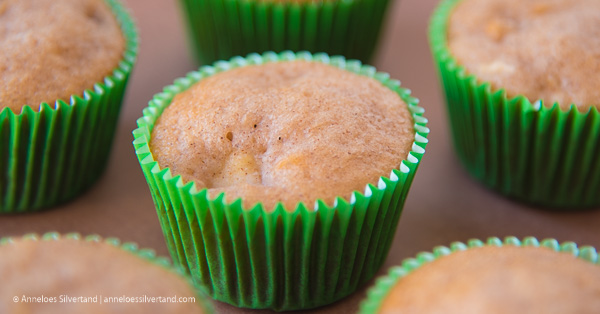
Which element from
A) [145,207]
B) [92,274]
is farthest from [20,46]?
[92,274]

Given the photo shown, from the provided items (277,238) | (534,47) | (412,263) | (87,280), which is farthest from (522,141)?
(87,280)

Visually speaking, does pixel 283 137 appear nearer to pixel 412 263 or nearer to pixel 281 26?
pixel 412 263

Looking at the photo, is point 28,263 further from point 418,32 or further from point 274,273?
point 418,32

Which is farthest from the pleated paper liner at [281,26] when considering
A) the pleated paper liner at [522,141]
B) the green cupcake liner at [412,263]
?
the green cupcake liner at [412,263]

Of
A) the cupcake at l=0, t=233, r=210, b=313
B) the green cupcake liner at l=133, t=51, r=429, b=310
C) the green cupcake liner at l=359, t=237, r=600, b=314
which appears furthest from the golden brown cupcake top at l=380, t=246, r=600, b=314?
the cupcake at l=0, t=233, r=210, b=313

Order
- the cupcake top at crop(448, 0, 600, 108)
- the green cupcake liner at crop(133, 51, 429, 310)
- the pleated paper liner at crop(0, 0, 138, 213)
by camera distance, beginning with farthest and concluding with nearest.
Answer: the cupcake top at crop(448, 0, 600, 108) < the pleated paper liner at crop(0, 0, 138, 213) < the green cupcake liner at crop(133, 51, 429, 310)

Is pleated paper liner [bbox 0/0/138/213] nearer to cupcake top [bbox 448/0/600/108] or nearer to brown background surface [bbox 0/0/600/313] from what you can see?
brown background surface [bbox 0/0/600/313]
